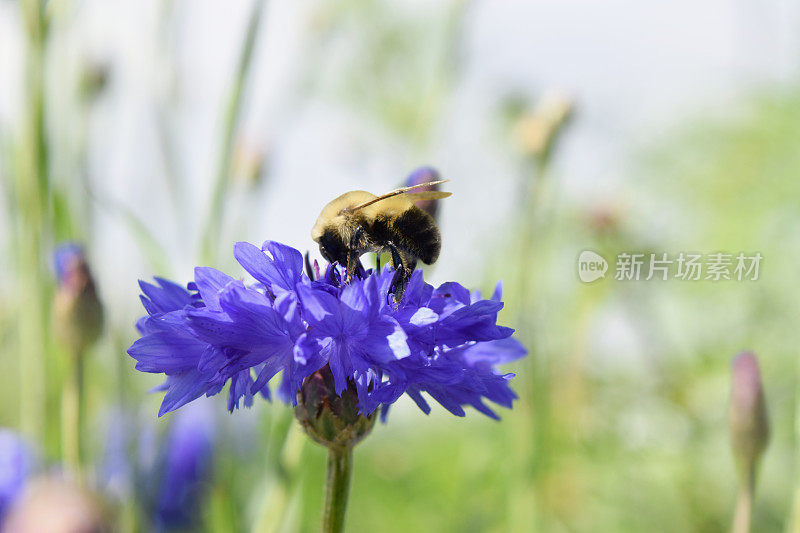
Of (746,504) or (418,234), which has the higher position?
(418,234)

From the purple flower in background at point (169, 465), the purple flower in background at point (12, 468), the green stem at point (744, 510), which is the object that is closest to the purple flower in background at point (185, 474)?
the purple flower in background at point (169, 465)

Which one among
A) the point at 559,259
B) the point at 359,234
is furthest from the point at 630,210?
the point at 359,234

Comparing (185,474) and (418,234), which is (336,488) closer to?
(418,234)

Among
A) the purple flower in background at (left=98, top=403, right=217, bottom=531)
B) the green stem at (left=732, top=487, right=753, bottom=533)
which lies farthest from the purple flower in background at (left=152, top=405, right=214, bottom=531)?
the green stem at (left=732, top=487, right=753, bottom=533)

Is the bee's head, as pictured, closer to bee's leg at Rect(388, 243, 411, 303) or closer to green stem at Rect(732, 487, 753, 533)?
bee's leg at Rect(388, 243, 411, 303)

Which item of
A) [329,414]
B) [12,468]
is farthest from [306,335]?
[12,468]

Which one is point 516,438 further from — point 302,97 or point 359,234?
point 302,97
